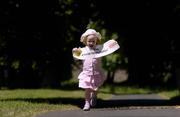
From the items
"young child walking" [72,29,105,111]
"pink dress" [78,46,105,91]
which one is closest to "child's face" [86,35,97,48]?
"young child walking" [72,29,105,111]

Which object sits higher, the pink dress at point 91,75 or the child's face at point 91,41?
the child's face at point 91,41

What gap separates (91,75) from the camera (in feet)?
44.8

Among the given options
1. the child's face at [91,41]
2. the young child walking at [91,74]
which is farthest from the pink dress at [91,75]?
the child's face at [91,41]

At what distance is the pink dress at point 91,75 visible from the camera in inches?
536

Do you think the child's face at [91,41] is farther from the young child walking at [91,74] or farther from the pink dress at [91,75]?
the pink dress at [91,75]

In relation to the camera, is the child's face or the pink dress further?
the child's face

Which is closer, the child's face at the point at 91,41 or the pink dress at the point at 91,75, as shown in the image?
the pink dress at the point at 91,75

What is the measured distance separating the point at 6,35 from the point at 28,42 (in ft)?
13.2

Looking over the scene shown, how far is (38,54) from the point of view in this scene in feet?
94.3

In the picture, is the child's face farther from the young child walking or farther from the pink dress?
the pink dress

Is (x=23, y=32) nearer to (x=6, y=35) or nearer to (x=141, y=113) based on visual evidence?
(x=6, y=35)

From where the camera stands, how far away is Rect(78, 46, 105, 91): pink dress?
44.6 feet

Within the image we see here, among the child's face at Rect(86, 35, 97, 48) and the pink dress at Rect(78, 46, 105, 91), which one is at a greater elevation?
the child's face at Rect(86, 35, 97, 48)

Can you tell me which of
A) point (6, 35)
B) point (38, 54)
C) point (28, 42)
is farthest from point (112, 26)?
point (6, 35)
